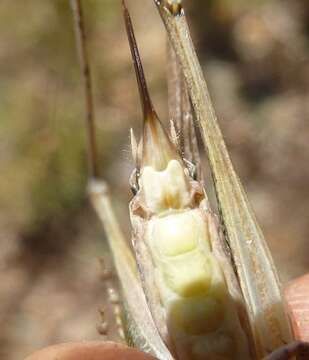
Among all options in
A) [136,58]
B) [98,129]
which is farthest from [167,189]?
[98,129]

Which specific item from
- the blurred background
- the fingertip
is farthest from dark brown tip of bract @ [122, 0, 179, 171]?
the blurred background

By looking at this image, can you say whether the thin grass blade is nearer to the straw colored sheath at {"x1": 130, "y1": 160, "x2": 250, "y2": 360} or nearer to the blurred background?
the straw colored sheath at {"x1": 130, "y1": 160, "x2": 250, "y2": 360}

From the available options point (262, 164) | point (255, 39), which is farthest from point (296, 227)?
point (255, 39)

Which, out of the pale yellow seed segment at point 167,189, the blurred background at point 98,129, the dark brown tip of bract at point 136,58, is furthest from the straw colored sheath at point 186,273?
the blurred background at point 98,129

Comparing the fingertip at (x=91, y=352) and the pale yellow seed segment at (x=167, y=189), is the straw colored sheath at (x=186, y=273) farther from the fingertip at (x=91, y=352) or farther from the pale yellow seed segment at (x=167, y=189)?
the fingertip at (x=91, y=352)

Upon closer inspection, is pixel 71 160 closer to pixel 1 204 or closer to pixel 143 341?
pixel 1 204

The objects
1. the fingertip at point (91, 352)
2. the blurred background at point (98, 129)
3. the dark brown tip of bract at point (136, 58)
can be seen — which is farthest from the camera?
the blurred background at point (98, 129)

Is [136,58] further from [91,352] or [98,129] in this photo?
[98,129]
